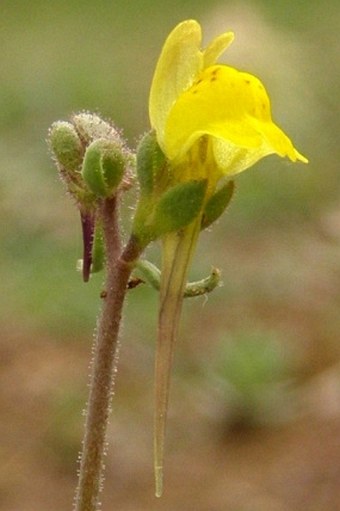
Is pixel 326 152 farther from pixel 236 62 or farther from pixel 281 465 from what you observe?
pixel 281 465

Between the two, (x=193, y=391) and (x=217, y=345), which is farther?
(x=217, y=345)

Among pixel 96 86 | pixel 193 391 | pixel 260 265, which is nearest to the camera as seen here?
pixel 193 391

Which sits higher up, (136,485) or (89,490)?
(89,490)

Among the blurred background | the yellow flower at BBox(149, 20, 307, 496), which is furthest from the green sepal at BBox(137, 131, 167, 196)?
the blurred background

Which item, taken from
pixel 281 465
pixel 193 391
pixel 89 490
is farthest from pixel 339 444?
pixel 89 490

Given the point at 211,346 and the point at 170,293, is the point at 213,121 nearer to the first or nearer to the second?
the point at 170,293

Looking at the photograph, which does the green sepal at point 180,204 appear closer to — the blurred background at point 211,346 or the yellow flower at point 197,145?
the yellow flower at point 197,145

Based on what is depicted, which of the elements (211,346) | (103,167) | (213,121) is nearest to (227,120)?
(213,121)
